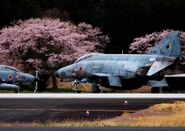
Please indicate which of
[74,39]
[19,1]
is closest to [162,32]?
[74,39]

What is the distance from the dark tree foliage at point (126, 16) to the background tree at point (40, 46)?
11.1 m

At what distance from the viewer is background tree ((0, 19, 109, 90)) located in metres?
46.2

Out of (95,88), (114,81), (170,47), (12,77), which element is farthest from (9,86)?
(170,47)

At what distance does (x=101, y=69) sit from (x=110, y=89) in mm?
3199

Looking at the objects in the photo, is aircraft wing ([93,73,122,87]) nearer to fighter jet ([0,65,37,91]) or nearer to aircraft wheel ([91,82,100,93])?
aircraft wheel ([91,82,100,93])

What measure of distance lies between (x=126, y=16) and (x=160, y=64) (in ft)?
59.3

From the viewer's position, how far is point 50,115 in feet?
56.3

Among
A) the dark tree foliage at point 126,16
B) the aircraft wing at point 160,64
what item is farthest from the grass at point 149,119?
the dark tree foliage at point 126,16

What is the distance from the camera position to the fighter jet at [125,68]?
43.5 m

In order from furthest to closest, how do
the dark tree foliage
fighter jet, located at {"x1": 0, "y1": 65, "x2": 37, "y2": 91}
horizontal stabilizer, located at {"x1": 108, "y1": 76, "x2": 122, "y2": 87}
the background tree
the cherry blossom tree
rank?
the dark tree foliage → the cherry blossom tree → the background tree → horizontal stabilizer, located at {"x1": 108, "y1": 76, "x2": 122, "y2": 87} → fighter jet, located at {"x1": 0, "y1": 65, "x2": 37, "y2": 91}

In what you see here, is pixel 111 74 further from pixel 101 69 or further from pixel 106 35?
pixel 106 35

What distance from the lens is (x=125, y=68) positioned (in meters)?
43.8

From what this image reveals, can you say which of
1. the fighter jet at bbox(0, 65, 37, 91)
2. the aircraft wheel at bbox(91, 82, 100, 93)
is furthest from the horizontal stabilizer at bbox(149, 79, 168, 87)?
the fighter jet at bbox(0, 65, 37, 91)

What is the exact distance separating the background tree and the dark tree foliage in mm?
11062
